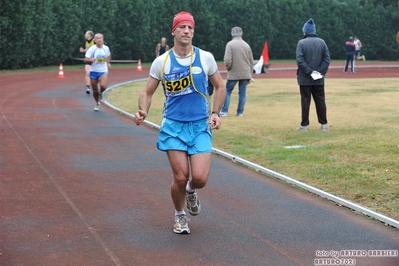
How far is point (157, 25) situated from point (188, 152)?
4123 centimetres

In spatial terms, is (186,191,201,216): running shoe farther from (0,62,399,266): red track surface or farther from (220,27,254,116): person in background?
(220,27,254,116): person in background

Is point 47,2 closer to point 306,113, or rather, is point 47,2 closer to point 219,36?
point 219,36

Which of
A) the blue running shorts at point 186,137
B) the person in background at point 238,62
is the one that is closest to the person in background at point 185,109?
the blue running shorts at point 186,137

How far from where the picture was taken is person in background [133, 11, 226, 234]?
7293 mm

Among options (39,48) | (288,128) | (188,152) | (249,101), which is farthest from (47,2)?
(188,152)

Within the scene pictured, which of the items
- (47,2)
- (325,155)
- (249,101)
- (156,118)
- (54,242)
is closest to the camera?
(54,242)

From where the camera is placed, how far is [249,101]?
74.2 ft

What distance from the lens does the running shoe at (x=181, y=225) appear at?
7.47 m

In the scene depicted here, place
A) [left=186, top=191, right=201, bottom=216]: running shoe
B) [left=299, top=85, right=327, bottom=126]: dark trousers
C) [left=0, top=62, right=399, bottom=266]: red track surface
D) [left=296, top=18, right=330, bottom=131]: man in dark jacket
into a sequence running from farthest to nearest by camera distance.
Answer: [left=299, top=85, right=327, bottom=126]: dark trousers < [left=296, top=18, right=330, bottom=131]: man in dark jacket < [left=186, top=191, right=201, bottom=216]: running shoe < [left=0, top=62, right=399, bottom=266]: red track surface

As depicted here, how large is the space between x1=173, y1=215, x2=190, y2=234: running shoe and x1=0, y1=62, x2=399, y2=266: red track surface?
0.30 ft

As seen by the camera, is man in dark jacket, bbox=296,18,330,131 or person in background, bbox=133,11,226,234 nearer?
person in background, bbox=133,11,226,234

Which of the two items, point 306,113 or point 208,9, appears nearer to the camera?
point 306,113

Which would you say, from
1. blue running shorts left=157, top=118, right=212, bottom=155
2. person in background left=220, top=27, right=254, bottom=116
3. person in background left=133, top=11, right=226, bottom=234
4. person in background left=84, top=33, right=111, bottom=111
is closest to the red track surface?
person in background left=133, top=11, right=226, bottom=234

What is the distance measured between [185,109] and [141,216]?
58.6 inches
